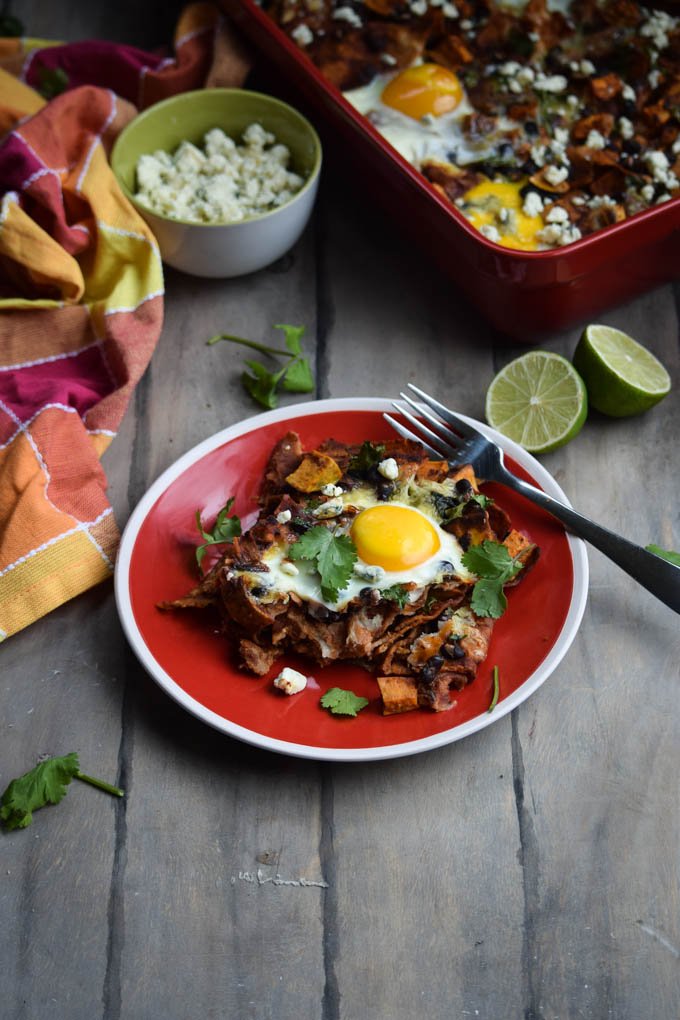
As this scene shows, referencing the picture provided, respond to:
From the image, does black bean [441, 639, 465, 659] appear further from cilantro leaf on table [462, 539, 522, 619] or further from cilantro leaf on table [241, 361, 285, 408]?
cilantro leaf on table [241, 361, 285, 408]

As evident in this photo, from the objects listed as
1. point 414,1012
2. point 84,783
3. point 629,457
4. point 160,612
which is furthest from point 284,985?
point 629,457

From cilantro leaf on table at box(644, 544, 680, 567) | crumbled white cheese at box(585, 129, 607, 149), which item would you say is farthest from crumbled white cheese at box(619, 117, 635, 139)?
cilantro leaf on table at box(644, 544, 680, 567)

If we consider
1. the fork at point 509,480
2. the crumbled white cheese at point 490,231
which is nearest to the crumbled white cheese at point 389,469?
the fork at point 509,480

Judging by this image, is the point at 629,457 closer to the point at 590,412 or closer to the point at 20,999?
the point at 590,412

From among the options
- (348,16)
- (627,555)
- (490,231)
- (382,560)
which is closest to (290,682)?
(382,560)

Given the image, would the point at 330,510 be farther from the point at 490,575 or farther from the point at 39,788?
the point at 39,788
